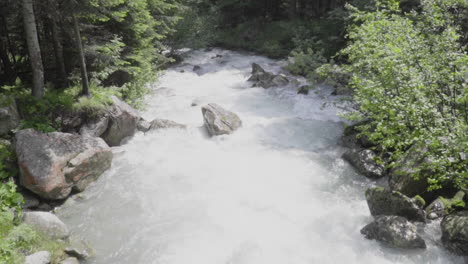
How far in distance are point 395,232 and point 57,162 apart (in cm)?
879

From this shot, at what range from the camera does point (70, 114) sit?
37.2ft

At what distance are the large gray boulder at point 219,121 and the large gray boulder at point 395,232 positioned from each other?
718 centimetres

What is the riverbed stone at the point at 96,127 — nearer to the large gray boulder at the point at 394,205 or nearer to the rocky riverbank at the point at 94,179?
the rocky riverbank at the point at 94,179

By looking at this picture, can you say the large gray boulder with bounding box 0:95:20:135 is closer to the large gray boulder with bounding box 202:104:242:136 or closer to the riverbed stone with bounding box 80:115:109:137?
the riverbed stone with bounding box 80:115:109:137

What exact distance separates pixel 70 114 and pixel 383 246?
410 inches

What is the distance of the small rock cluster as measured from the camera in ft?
23.4

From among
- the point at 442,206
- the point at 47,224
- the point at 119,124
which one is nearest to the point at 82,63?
the point at 119,124

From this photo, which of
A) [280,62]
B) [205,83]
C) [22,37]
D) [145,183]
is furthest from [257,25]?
[145,183]

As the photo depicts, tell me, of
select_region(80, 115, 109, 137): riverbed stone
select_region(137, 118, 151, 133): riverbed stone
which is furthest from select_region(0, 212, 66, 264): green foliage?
select_region(137, 118, 151, 133): riverbed stone

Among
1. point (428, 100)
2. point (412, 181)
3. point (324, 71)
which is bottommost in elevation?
point (412, 181)

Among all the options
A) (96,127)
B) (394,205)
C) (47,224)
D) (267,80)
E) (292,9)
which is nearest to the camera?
(47,224)

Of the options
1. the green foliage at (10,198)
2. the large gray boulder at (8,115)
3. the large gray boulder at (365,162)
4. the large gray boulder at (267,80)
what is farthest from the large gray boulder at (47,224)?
the large gray boulder at (267,80)

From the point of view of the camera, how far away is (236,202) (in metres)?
9.28

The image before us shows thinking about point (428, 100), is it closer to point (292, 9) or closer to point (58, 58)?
point (58, 58)
